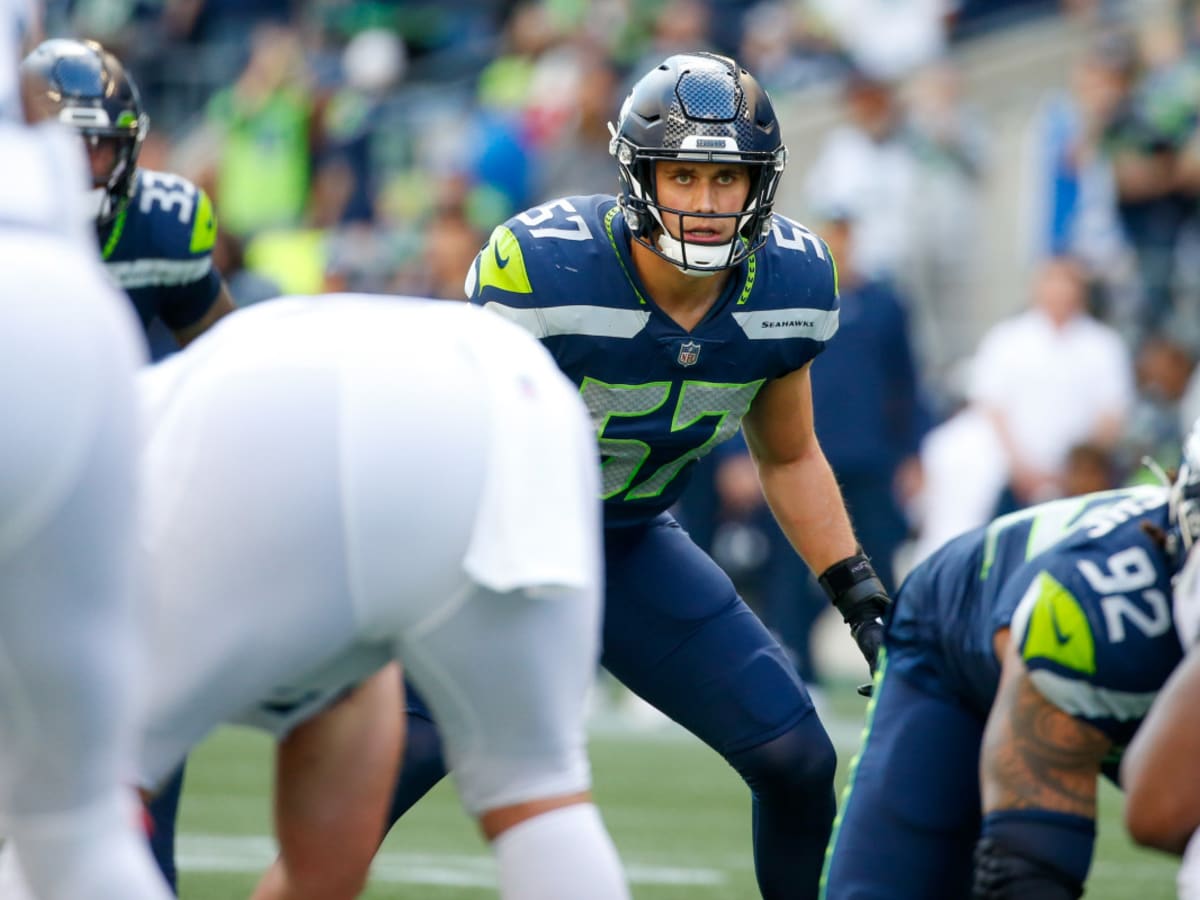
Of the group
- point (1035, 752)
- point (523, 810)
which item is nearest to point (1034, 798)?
point (1035, 752)

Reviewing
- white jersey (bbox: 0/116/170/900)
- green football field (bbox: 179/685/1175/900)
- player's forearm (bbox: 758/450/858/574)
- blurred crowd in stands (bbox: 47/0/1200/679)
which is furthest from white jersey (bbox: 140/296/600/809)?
blurred crowd in stands (bbox: 47/0/1200/679)

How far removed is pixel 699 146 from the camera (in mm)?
3977

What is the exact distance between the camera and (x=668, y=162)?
13.2 ft

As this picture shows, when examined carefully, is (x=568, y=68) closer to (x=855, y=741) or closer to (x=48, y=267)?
(x=855, y=741)

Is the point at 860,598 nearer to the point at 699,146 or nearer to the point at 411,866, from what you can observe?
the point at 699,146

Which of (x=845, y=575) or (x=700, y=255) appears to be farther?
(x=845, y=575)

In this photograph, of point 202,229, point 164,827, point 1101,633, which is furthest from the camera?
point 202,229

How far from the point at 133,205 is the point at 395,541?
90.5 inches

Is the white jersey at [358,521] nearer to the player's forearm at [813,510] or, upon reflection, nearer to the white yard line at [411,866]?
the player's forearm at [813,510]

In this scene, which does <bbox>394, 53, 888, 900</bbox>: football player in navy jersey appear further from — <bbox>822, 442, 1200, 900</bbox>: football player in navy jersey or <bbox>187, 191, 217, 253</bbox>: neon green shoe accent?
<bbox>187, 191, 217, 253</bbox>: neon green shoe accent

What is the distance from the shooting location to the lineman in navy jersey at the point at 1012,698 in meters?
2.82

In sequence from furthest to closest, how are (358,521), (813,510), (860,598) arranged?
(813,510)
(860,598)
(358,521)

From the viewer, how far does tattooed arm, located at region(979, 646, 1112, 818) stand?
286 cm

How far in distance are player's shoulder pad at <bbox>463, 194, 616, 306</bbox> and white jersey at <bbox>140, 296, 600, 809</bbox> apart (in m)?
1.44
